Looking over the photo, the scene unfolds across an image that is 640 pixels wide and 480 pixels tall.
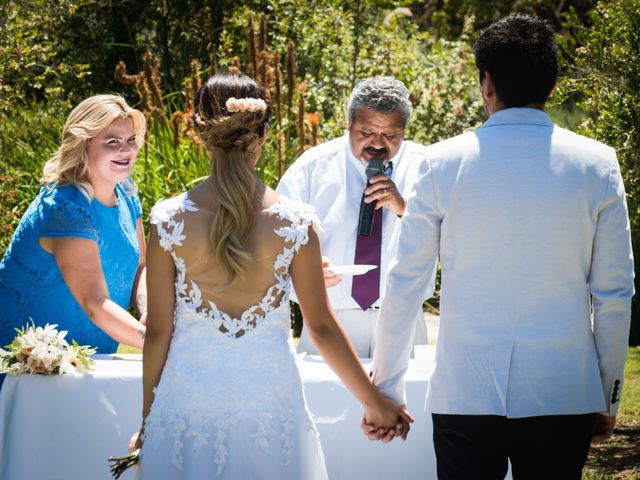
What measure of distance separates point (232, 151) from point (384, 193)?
1314 millimetres

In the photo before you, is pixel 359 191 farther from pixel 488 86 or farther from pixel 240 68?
pixel 240 68

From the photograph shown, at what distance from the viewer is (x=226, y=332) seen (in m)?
2.99

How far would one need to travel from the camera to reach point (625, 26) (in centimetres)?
608

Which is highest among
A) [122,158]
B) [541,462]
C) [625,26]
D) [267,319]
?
[625,26]

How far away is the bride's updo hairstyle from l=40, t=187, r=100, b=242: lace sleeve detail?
97 cm

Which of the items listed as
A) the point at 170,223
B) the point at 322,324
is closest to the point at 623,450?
the point at 322,324

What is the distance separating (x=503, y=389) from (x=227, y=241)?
905mm

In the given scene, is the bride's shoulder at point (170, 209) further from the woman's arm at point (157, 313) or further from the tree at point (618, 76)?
the tree at point (618, 76)

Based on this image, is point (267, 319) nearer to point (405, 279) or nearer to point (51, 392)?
point (405, 279)

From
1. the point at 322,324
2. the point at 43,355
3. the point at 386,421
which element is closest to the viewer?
the point at 322,324

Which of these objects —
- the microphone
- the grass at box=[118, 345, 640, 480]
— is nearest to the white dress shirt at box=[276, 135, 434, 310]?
the microphone

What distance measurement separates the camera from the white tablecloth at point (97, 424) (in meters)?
3.78

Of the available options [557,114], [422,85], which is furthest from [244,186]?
[557,114]

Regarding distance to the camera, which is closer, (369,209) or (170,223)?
(170,223)
